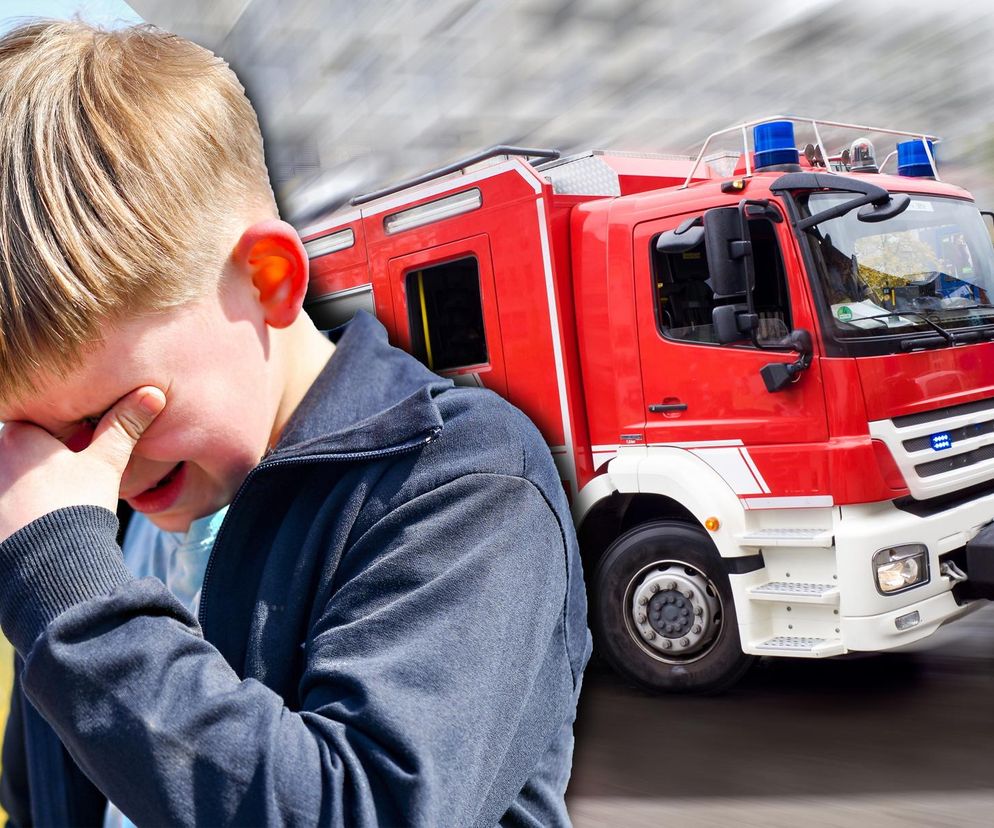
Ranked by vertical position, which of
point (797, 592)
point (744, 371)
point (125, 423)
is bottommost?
point (797, 592)

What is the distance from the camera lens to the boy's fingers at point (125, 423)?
734 mm

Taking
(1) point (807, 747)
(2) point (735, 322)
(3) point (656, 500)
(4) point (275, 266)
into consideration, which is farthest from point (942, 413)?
(4) point (275, 266)

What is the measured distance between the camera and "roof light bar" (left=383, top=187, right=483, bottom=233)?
193 inches

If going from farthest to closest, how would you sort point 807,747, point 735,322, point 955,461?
point 955,461 → point 735,322 → point 807,747

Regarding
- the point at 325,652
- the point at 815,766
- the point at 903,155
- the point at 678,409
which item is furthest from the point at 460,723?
the point at 903,155

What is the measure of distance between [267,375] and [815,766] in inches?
128

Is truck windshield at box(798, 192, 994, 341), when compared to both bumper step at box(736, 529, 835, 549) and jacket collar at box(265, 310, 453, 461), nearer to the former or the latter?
bumper step at box(736, 529, 835, 549)

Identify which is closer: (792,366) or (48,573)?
(48,573)

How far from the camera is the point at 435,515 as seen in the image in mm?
751

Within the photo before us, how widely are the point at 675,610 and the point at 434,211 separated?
7.08ft

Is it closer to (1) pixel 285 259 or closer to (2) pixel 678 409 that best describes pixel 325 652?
(1) pixel 285 259

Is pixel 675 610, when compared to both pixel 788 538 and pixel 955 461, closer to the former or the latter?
pixel 788 538

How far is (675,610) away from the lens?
441 cm

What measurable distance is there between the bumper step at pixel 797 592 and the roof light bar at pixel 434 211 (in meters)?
2.11
